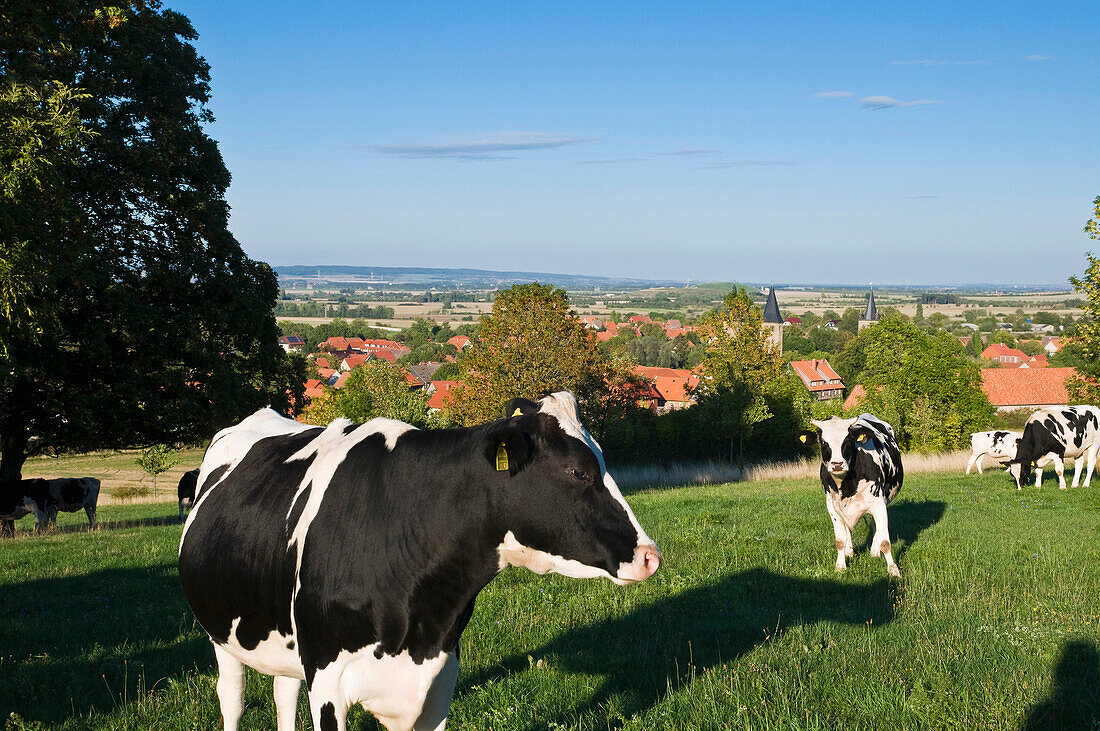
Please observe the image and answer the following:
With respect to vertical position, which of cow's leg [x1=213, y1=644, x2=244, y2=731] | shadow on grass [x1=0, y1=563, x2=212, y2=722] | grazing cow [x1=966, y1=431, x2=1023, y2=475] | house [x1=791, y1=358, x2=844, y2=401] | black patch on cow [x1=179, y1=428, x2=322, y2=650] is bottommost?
house [x1=791, y1=358, x2=844, y2=401]

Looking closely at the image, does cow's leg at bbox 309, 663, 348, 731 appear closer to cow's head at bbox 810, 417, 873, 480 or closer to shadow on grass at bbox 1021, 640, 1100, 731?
shadow on grass at bbox 1021, 640, 1100, 731

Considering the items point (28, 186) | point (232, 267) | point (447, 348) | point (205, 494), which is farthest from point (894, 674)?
point (447, 348)

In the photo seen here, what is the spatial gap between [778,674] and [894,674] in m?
0.92

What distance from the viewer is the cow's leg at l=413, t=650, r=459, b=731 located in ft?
13.1

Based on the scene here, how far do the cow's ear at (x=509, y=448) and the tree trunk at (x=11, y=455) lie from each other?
19073mm

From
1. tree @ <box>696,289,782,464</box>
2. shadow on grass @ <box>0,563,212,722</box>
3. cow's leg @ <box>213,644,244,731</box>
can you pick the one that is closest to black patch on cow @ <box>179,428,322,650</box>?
cow's leg @ <box>213,644,244,731</box>

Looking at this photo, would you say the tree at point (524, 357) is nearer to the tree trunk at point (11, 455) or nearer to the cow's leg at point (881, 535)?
the tree trunk at point (11, 455)

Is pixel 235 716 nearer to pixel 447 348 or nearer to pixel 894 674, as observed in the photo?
pixel 894 674

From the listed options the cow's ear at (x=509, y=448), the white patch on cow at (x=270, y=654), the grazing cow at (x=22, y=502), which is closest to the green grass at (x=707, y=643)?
the white patch on cow at (x=270, y=654)

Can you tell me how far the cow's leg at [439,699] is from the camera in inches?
157

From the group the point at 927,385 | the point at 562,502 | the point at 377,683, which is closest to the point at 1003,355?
the point at 927,385

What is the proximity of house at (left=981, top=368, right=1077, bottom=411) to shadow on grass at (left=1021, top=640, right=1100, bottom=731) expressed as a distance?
107m

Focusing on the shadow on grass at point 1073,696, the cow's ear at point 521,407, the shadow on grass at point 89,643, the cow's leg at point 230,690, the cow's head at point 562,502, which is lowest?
the shadow on grass at point 89,643

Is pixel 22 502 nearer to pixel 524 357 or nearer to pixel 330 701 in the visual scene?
pixel 330 701
